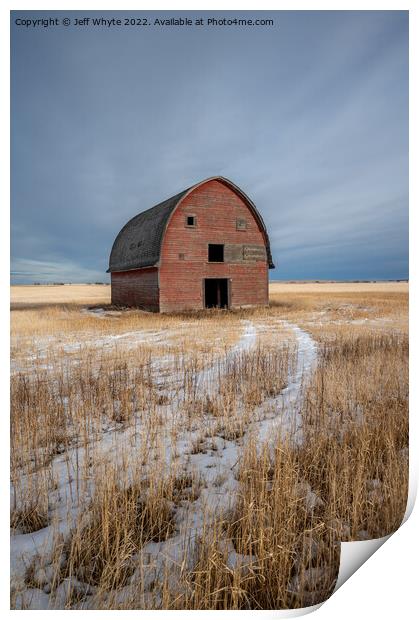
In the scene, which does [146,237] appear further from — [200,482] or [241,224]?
[200,482]

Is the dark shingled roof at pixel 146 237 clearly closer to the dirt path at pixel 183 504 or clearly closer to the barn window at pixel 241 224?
the barn window at pixel 241 224

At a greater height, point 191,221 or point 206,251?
point 191,221

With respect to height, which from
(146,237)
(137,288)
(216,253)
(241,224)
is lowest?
(137,288)

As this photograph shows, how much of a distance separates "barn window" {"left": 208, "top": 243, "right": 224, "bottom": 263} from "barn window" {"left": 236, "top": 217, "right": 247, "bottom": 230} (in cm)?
114

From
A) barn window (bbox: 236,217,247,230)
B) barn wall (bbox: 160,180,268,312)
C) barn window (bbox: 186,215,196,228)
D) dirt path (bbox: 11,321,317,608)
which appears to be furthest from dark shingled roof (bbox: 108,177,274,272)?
dirt path (bbox: 11,321,317,608)

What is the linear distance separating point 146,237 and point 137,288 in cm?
233

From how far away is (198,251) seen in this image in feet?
47.8

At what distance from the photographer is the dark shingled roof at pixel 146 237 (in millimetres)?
14039

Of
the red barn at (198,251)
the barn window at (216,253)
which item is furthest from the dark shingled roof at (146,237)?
the barn window at (216,253)

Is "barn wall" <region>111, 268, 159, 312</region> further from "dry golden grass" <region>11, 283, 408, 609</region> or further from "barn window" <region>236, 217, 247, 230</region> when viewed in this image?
"dry golden grass" <region>11, 283, 408, 609</region>

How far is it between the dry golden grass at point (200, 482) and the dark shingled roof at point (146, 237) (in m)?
9.66

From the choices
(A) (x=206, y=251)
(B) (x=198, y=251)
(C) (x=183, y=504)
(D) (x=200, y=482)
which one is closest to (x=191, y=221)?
(B) (x=198, y=251)
